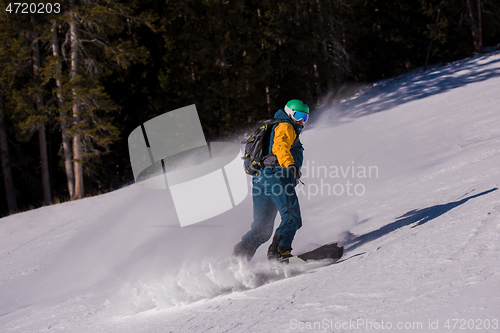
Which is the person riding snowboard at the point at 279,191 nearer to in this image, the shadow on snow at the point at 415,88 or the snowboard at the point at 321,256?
the snowboard at the point at 321,256

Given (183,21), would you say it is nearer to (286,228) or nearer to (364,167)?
(364,167)

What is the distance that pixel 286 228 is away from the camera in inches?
166

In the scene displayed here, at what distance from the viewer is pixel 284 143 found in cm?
409

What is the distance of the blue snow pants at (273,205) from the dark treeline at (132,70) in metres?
12.1

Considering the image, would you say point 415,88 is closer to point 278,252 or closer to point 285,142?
point 285,142

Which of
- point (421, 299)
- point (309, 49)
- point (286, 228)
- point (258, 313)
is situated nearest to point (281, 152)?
point (286, 228)

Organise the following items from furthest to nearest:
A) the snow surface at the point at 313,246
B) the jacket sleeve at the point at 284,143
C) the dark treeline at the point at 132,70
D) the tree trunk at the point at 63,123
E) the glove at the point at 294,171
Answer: the dark treeline at the point at 132,70 → the tree trunk at the point at 63,123 → the glove at the point at 294,171 → the jacket sleeve at the point at 284,143 → the snow surface at the point at 313,246

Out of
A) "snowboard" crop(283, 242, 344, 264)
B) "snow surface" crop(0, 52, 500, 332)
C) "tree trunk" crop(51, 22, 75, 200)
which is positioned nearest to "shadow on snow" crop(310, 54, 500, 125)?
"snow surface" crop(0, 52, 500, 332)

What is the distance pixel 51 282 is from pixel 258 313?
4468 mm

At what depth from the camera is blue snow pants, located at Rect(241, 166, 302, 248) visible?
13.8ft

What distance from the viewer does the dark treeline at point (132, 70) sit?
51.1ft

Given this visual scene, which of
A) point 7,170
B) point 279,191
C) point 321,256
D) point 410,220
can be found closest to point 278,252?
point 321,256

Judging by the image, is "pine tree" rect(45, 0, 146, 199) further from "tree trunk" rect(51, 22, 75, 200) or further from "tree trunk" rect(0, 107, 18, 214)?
"tree trunk" rect(0, 107, 18, 214)

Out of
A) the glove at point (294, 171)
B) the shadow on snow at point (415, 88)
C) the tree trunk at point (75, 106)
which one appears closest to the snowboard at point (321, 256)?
the glove at point (294, 171)
